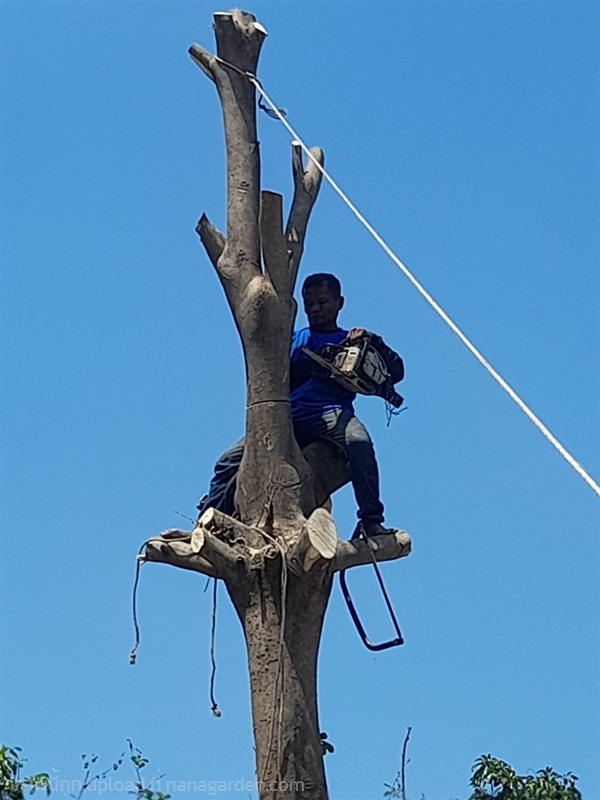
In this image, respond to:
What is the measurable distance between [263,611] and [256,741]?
0.42 meters

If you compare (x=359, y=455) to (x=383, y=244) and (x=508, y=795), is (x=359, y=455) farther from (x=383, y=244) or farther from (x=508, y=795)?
(x=508, y=795)

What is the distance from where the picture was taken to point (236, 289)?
5.09 meters

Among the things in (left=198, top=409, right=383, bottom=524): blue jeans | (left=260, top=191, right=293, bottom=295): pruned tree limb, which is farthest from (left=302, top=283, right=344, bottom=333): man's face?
(left=198, top=409, right=383, bottom=524): blue jeans

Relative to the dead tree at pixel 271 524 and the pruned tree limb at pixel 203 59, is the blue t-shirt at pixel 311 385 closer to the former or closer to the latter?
the dead tree at pixel 271 524

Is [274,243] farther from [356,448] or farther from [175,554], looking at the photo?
[175,554]

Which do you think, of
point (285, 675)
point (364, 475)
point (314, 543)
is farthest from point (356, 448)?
point (285, 675)

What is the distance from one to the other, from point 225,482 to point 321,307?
2.78 feet

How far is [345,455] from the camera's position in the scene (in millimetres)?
5008

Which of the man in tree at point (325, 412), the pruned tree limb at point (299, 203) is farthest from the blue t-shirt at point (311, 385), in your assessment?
the pruned tree limb at point (299, 203)

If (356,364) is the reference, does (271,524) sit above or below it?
below

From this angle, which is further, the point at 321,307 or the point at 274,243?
the point at 321,307

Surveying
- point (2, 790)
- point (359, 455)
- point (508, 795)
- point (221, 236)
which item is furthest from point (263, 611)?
point (508, 795)

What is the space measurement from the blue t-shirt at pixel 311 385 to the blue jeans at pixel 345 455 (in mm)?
48

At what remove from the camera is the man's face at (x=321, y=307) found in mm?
5457
